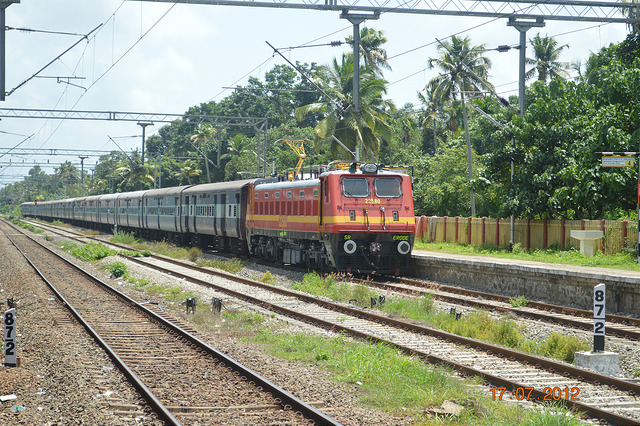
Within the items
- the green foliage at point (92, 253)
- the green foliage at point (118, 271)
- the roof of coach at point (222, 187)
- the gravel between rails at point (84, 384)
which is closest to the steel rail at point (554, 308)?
the gravel between rails at point (84, 384)

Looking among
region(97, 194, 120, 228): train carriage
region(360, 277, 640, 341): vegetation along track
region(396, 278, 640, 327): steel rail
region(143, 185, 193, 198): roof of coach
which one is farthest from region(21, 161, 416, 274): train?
region(97, 194, 120, 228): train carriage

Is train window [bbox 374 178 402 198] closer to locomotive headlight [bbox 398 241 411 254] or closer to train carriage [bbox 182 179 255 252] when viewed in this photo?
locomotive headlight [bbox 398 241 411 254]

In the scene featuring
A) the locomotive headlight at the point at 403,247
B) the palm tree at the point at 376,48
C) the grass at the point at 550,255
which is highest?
the palm tree at the point at 376,48

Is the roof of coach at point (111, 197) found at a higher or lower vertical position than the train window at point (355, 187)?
higher

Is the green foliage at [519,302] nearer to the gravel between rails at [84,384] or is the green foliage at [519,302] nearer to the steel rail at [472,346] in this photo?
the steel rail at [472,346]

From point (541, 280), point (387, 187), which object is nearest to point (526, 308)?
point (541, 280)

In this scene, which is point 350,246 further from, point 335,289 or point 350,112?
point 350,112

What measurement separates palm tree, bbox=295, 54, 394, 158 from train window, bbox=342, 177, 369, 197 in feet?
40.6

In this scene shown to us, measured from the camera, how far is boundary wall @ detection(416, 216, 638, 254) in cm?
2327

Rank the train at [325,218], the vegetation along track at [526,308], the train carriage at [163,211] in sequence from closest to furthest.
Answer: the vegetation along track at [526,308], the train at [325,218], the train carriage at [163,211]

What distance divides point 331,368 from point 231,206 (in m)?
21.3

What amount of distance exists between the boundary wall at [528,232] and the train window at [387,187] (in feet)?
25.4

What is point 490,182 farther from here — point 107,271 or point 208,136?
point 208,136

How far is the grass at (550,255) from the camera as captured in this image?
21.2 meters
